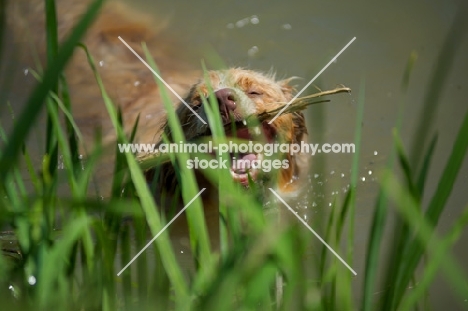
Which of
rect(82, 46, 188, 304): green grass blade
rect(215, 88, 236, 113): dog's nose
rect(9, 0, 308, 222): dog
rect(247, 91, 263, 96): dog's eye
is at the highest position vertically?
rect(82, 46, 188, 304): green grass blade

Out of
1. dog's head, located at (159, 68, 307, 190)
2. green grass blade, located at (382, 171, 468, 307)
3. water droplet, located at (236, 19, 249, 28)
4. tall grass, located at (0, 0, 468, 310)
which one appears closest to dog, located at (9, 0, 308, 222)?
dog's head, located at (159, 68, 307, 190)

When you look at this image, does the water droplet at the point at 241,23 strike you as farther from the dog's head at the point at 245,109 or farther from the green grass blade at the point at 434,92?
the green grass blade at the point at 434,92

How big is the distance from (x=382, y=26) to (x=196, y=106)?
86.6 inches

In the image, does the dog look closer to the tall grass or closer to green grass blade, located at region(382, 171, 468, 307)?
the tall grass

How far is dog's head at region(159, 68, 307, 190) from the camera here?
3215mm

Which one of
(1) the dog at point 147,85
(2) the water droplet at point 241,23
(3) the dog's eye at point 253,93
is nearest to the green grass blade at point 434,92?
(1) the dog at point 147,85

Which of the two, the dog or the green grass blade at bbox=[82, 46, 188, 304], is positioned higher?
the green grass blade at bbox=[82, 46, 188, 304]

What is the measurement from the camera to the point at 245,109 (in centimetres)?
335

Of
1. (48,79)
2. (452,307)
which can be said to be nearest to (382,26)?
(452,307)

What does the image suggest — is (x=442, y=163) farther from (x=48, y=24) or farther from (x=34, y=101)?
(x=34, y=101)

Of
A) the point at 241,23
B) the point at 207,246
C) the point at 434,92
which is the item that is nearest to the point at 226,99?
the point at 207,246

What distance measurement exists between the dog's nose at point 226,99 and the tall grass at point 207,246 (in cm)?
127

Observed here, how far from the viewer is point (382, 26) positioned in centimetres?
533

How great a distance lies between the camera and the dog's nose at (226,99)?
10.3 feet
